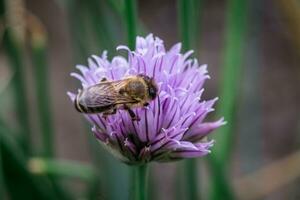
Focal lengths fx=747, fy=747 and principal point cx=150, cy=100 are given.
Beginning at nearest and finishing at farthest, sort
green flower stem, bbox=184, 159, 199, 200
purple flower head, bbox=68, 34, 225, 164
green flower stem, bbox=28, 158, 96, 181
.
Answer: purple flower head, bbox=68, 34, 225, 164, green flower stem, bbox=184, 159, 199, 200, green flower stem, bbox=28, 158, 96, 181

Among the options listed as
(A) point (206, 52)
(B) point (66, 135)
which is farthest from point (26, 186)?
(A) point (206, 52)

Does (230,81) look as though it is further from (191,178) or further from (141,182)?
(141,182)

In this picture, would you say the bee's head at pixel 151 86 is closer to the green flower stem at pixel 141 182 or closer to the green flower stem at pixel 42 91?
the green flower stem at pixel 141 182

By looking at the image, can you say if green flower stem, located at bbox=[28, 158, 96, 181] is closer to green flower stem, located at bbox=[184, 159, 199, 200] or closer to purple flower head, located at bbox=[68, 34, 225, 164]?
green flower stem, located at bbox=[184, 159, 199, 200]

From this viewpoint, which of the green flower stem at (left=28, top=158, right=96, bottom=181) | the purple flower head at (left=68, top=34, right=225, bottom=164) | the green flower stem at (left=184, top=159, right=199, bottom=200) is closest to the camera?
the purple flower head at (left=68, top=34, right=225, bottom=164)

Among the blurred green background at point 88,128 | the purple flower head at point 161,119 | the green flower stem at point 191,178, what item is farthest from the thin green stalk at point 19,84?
the purple flower head at point 161,119

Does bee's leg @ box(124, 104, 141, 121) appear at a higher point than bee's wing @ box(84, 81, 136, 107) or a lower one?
lower

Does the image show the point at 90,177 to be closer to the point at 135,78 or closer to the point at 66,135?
the point at 135,78

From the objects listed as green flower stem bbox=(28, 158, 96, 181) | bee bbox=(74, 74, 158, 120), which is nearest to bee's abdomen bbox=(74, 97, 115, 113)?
bee bbox=(74, 74, 158, 120)
